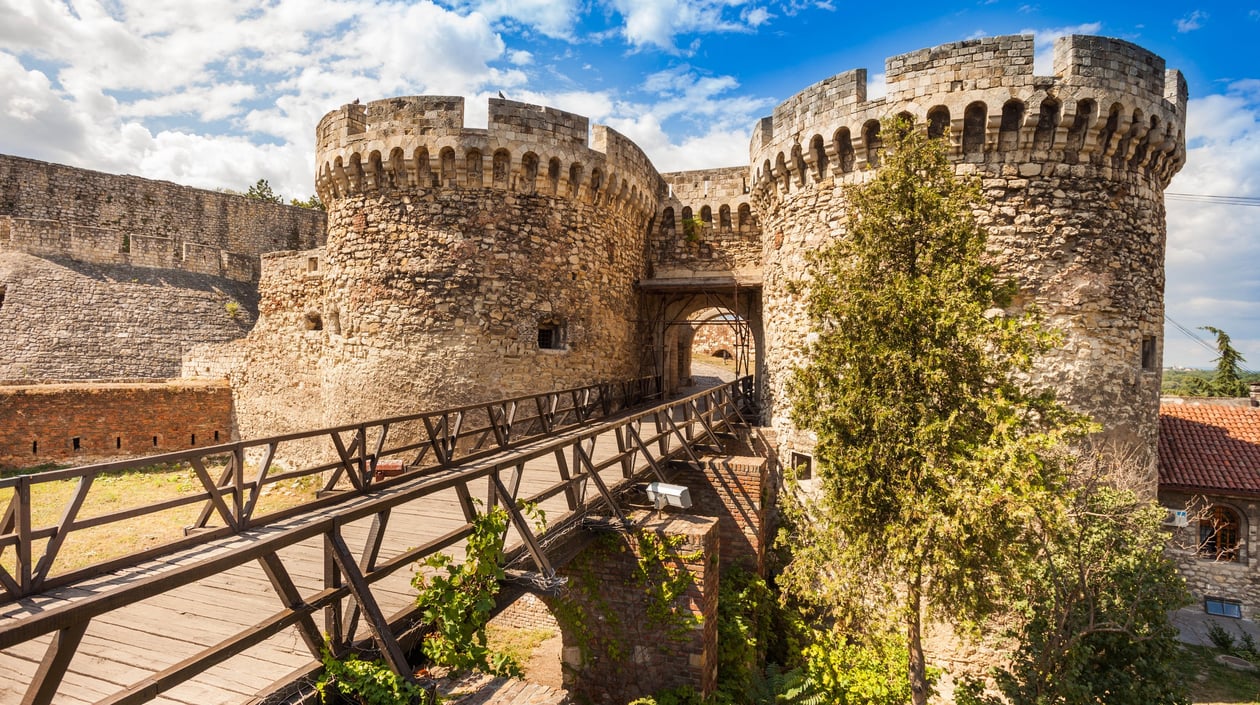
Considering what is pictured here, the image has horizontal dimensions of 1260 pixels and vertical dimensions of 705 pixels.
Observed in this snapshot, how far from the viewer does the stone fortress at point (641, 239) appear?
8844 millimetres

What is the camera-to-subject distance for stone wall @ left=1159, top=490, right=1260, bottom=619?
467 inches

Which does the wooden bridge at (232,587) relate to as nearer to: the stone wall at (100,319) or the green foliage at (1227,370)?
the stone wall at (100,319)

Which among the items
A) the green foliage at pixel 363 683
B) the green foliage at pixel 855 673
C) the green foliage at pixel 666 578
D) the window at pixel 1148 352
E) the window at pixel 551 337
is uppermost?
the window at pixel 551 337

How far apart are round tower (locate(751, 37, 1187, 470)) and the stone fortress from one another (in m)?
0.03

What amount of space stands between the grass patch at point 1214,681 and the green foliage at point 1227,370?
71.0 ft

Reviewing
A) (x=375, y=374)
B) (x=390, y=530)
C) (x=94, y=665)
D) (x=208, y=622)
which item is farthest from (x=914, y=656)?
(x=375, y=374)

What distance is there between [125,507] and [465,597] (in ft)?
43.1

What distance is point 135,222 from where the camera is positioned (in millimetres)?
21938

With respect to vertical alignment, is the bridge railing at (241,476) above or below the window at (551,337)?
below

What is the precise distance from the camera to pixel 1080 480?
859cm

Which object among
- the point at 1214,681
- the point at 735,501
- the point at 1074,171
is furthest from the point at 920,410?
the point at 1214,681

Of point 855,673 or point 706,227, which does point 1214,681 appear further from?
point 706,227

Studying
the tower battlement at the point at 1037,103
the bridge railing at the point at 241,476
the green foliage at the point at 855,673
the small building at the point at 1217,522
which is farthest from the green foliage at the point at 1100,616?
the bridge railing at the point at 241,476

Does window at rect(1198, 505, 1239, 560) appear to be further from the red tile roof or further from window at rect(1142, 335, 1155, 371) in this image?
window at rect(1142, 335, 1155, 371)
